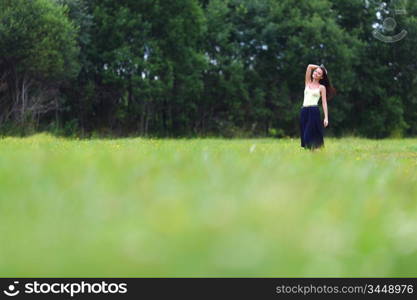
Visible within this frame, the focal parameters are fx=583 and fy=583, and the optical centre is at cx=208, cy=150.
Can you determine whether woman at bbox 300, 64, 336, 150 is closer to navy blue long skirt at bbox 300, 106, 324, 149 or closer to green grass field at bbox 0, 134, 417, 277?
navy blue long skirt at bbox 300, 106, 324, 149

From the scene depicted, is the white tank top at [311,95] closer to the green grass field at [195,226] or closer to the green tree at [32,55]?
the green grass field at [195,226]

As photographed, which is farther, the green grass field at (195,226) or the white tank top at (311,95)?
the white tank top at (311,95)

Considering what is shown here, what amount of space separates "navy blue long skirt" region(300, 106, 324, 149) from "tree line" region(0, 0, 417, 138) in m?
15.8

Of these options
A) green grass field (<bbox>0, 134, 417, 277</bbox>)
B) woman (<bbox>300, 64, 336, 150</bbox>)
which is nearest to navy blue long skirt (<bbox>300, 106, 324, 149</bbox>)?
woman (<bbox>300, 64, 336, 150</bbox>)

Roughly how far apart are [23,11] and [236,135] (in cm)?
1439

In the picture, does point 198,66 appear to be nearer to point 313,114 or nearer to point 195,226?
point 313,114

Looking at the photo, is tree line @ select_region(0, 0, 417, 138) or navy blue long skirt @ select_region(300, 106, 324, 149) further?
tree line @ select_region(0, 0, 417, 138)

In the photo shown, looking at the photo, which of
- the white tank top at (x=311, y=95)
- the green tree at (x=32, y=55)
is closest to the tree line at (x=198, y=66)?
the green tree at (x=32, y=55)

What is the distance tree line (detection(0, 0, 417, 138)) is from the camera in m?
24.9

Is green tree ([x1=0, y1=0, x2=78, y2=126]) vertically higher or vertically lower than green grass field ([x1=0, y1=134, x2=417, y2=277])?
higher

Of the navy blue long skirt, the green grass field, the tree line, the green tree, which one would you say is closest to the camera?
the green grass field

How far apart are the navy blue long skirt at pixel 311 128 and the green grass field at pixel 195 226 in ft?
21.3

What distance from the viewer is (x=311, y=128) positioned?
10.7 metres

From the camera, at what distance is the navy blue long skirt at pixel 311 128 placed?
10.6m
